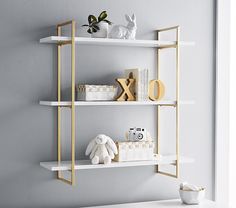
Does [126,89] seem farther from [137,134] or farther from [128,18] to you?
[128,18]

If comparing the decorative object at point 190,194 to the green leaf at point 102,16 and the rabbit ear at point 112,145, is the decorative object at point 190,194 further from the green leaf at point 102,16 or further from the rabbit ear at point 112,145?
the green leaf at point 102,16

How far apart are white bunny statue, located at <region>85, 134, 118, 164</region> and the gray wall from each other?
0.15 meters

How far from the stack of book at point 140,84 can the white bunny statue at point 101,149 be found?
11.3 inches

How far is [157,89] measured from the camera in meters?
2.81

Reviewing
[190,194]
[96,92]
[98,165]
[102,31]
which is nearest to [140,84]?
[96,92]

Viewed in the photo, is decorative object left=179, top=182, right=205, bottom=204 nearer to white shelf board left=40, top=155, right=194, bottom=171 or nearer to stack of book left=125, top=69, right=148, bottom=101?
white shelf board left=40, top=155, right=194, bottom=171

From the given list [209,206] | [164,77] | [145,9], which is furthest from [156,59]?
[209,206]

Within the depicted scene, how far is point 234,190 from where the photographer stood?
339 centimetres

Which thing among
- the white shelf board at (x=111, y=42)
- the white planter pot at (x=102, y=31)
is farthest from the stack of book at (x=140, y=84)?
the white planter pot at (x=102, y=31)

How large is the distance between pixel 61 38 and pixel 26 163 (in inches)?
27.8

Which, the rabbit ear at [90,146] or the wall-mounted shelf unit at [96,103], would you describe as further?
the rabbit ear at [90,146]

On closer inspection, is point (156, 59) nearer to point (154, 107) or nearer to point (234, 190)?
point (154, 107)

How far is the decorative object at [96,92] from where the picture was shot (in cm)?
261

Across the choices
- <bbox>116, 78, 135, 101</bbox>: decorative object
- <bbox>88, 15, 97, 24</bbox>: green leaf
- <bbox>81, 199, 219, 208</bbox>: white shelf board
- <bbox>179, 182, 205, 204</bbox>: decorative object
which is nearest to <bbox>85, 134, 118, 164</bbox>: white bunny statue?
<bbox>116, 78, 135, 101</bbox>: decorative object
